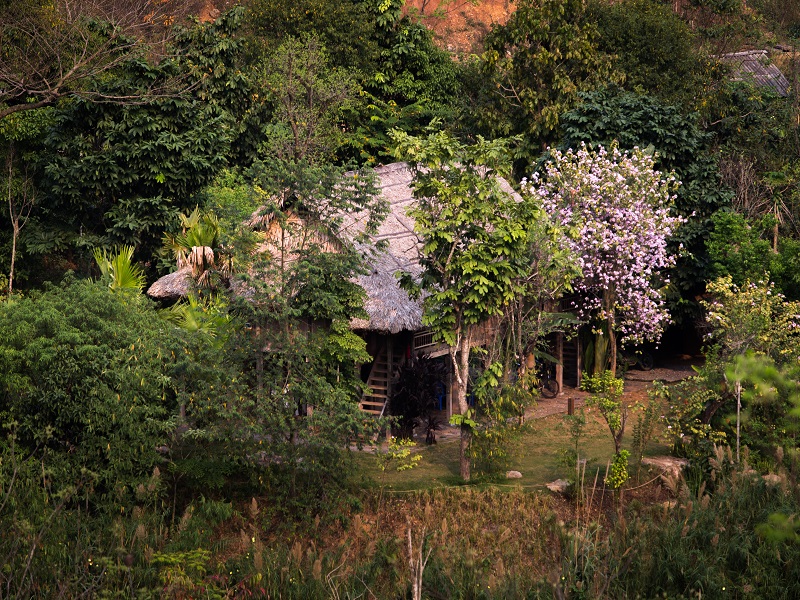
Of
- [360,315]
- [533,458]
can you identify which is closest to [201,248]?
[360,315]

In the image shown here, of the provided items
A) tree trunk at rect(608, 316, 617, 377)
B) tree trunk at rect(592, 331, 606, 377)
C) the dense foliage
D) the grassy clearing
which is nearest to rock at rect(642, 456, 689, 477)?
the dense foliage

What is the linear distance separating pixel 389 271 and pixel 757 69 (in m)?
19.1

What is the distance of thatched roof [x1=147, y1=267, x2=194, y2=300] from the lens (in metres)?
17.4

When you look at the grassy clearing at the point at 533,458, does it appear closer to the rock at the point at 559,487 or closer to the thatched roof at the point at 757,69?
the rock at the point at 559,487

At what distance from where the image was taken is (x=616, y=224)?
729 inches

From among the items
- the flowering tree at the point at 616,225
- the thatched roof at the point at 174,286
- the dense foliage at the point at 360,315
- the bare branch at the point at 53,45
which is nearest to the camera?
the dense foliage at the point at 360,315

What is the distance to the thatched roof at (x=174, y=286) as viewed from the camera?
57.2ft

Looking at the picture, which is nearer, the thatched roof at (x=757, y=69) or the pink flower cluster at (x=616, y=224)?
the pink flower cluster at (x=616, y=224)

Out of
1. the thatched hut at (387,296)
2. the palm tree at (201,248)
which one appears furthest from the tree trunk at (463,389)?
the palm tree at (201,248)

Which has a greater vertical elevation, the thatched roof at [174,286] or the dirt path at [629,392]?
the thatched roof at [174,286]

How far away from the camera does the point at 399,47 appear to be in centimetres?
2958

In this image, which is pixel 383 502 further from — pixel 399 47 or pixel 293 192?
pixel 399 47

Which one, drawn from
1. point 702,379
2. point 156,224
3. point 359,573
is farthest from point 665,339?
point 359,573

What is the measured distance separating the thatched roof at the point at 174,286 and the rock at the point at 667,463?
26.5 ft
